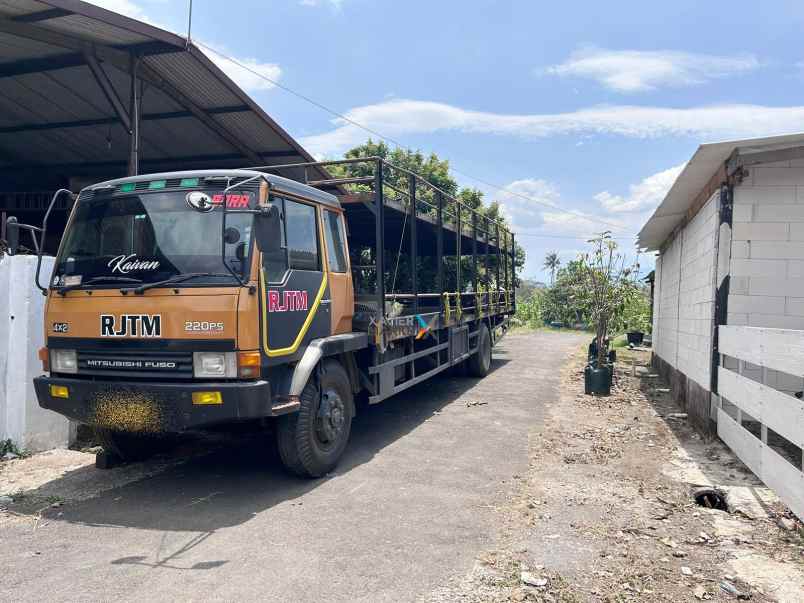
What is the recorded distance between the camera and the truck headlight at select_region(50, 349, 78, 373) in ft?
15.5

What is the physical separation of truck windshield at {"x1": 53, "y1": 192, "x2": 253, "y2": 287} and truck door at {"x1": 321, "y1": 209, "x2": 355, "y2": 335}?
4.20 feet

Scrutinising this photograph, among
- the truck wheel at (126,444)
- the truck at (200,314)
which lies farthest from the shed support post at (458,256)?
the truck wheel at (126,444)

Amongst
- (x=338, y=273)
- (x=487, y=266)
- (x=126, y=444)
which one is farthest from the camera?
(x=487, y=266)

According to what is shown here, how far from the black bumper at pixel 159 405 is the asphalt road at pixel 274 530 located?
676mm

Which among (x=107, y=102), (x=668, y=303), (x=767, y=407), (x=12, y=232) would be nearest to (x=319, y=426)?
(x=12, y=232)

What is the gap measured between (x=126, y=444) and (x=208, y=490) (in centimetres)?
116

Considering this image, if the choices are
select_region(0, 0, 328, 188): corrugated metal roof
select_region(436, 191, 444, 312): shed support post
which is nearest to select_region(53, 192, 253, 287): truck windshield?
select_region(0, 0, 328, 188): corrugated metal roof

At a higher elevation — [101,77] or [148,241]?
[101,77]

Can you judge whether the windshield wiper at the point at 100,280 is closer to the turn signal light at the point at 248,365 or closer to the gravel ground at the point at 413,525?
the turn signal light at the point at 248,365

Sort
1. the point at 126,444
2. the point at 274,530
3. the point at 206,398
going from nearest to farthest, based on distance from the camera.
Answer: the point at 274,530, the point at 206,398, the point at 126,444

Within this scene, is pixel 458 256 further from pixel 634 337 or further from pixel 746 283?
pixel 634 337

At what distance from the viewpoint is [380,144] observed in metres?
26.7

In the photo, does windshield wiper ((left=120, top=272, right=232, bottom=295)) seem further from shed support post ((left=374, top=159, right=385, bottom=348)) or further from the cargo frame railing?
shed support post ((left=374, top=159, right=385, bottom=348))

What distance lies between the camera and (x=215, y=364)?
14.3 feet
